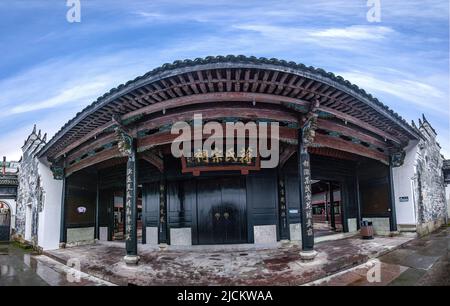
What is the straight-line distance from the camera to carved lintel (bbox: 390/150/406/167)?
11.3 metres

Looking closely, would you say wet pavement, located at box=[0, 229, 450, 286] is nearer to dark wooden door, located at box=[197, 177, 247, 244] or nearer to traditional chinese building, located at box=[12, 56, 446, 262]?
dark wooden door, located at box=[197, 177, 247, 244]

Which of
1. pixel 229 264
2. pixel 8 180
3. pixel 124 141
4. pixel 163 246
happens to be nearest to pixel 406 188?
pixel 229 264

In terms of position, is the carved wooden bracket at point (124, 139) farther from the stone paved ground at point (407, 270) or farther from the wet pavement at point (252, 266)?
the stone paved ground at point (407, 270)

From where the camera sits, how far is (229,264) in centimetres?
741

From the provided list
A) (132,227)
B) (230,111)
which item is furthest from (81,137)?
(230,111)

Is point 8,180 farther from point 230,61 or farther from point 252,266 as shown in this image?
point 230,61

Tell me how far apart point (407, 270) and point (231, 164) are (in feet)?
17.1

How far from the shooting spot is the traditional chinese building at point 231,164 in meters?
6.46

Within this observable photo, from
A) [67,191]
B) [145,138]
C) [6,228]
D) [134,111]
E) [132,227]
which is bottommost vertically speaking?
[6,228]

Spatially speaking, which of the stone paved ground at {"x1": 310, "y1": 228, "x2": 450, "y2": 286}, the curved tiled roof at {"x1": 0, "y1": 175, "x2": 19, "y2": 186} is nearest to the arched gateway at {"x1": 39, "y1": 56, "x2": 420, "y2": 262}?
the stone paved ground at {"x1": 310, "y1": 228, "x2": 450, "y2": 286}

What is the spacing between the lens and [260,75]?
19.8 ft
